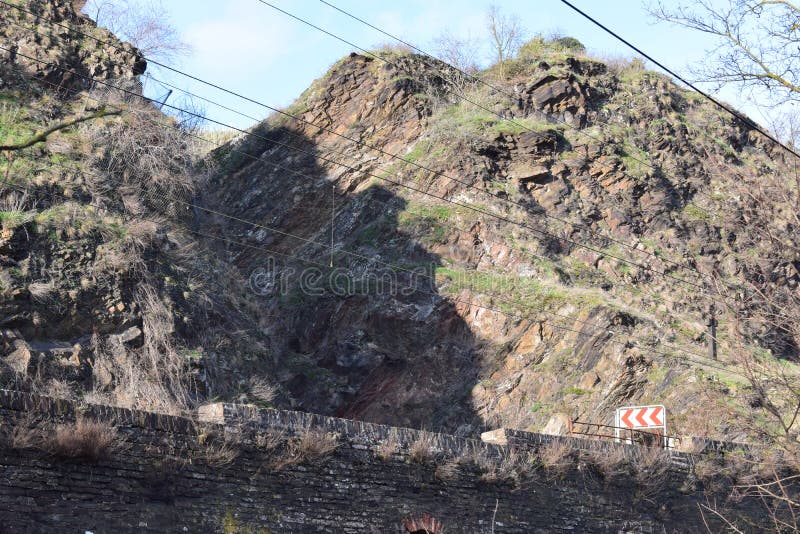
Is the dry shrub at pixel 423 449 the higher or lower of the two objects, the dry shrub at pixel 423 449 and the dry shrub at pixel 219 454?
the higher

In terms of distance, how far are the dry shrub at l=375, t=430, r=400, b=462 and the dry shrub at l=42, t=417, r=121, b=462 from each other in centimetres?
390

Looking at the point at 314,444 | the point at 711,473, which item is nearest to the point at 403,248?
the point at 711,473

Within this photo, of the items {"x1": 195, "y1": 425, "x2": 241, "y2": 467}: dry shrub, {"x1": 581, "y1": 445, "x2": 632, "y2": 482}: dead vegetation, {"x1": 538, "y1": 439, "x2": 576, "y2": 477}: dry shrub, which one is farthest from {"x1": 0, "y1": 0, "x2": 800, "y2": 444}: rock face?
{"x1": 195, "y1": 425, "x2": 241, "y2": 467}: dry shrub

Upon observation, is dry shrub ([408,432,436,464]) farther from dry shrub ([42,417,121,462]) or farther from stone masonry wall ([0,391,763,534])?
dry shrub ([42,417,121,462])

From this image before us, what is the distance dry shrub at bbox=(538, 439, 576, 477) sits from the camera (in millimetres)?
14086

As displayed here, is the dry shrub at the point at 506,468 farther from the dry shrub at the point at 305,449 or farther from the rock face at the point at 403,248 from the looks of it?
the rock face at the point at 403,248

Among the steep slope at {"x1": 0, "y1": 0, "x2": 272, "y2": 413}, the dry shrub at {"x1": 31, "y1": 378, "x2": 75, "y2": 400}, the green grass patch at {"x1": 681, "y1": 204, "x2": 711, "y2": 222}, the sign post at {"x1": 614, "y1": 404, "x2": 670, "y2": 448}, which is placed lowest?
the dry shrub at {"x1": 31, "y1": 378, "x2": 75, "y2": 400}

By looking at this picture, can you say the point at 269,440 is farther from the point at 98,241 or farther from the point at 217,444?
the point at 98,241

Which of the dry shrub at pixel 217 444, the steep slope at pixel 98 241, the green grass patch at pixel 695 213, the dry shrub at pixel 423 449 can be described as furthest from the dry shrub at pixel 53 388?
the green grass patch at pixel 695 213

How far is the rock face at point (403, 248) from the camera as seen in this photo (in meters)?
16.7

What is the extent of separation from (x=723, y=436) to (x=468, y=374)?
6636mm

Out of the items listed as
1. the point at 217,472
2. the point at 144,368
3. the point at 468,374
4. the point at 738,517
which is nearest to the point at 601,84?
the point at 468,374

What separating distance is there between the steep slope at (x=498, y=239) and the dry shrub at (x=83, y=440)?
13.0 meters

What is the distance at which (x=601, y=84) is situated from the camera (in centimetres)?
3350
